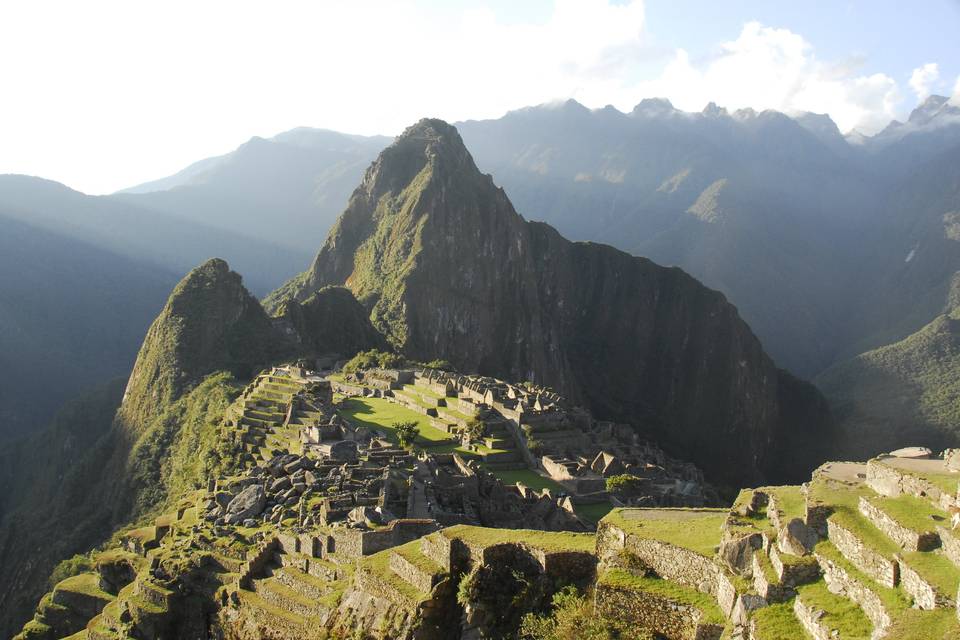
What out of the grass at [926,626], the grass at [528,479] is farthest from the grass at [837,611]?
the grass at [528,479]

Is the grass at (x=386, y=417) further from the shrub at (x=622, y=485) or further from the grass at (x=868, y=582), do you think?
the grass at (x=868, y=582)

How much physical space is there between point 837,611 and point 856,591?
0.44 metres

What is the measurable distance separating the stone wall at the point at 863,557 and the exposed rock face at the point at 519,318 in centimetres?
11568

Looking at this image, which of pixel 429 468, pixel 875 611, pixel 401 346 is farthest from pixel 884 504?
pixel 401 346

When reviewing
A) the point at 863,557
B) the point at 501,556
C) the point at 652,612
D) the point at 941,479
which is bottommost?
the point at 501,556

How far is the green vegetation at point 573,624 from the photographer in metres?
13.8

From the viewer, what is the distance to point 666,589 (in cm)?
1430

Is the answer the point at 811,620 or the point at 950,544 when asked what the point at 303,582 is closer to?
the point at 811,620

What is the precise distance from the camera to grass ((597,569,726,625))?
44.1ft

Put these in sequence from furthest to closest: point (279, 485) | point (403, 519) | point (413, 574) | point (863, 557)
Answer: point (279, 485) < point (403, 519) < point (413, 574) < point (863, 557)

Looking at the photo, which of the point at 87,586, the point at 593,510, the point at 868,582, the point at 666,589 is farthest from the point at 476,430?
the point at 868,582

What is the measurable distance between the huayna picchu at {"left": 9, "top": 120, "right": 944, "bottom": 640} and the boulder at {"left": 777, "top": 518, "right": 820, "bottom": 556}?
0.04 metres

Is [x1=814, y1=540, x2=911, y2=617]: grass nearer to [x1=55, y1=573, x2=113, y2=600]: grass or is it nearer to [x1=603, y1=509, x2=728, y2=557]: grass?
[x1=603, y1=509, x2=728, y2=557]: grass

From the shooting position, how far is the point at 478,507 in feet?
93.6
